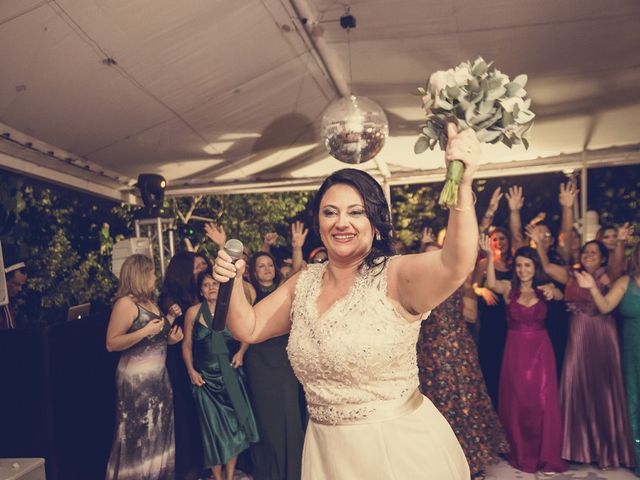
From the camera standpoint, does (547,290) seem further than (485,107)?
Yes

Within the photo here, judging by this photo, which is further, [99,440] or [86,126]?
[86,126]

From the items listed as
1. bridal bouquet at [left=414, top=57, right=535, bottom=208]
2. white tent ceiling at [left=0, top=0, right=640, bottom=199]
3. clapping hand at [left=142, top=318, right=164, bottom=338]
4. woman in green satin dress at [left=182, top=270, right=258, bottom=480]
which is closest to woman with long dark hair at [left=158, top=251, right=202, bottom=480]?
woman in green satin dress at [left=182, top=270, right=258, bottom=480]

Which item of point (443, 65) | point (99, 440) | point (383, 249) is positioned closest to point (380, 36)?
point (443, 65)

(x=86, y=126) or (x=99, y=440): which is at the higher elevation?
Result: (x=86, y=126)

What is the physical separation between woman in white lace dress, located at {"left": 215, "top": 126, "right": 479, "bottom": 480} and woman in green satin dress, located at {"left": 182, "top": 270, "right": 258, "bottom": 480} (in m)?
2.28

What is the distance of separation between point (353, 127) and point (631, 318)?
2.21 meters

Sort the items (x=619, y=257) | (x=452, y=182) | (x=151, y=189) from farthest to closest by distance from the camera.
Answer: (x=151, y=189), (x=619, y=257), (x=452, y=182)

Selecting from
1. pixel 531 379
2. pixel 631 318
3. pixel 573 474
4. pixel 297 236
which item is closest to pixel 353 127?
pixel 297 236

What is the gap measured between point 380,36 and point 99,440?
3.17 meters

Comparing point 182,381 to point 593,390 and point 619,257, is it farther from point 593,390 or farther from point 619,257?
point 619,257

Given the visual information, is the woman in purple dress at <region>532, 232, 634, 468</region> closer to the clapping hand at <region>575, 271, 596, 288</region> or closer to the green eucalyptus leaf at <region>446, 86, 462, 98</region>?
the clapping hand at <region>575, 271, 596, 288</region>

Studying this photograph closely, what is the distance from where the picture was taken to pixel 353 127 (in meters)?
3.66

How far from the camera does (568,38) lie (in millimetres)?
3781

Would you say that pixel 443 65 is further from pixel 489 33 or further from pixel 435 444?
pixel 435 444
